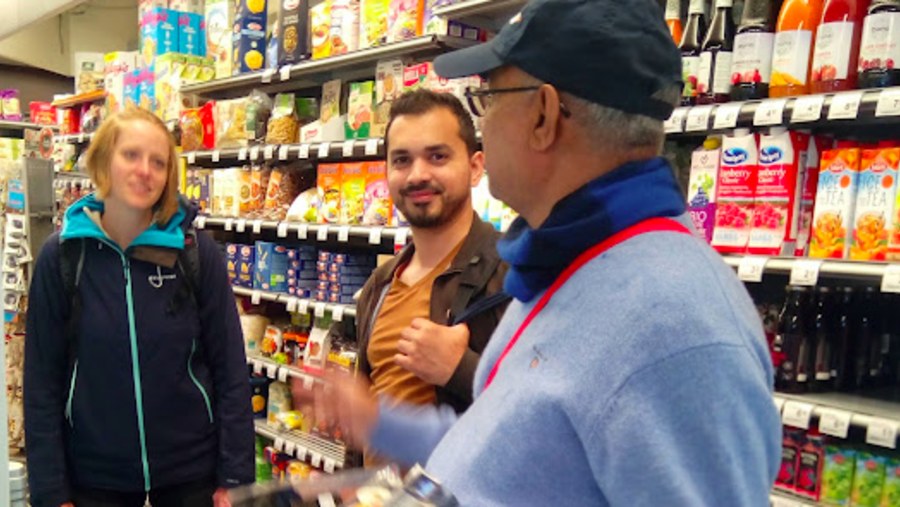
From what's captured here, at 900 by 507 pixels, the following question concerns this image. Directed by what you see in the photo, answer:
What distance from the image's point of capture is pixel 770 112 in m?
2.16

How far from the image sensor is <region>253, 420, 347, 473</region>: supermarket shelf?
3.78 meters

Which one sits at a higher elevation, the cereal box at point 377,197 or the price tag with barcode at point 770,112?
the price tag with barcode at point 770,112

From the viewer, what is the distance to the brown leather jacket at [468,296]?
70.3 inches

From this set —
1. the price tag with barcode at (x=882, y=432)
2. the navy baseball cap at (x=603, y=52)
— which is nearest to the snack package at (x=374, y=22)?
the price tag with barcode at (x=882, y=432)

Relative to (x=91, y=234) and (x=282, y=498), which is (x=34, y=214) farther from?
(x=282, y=498)

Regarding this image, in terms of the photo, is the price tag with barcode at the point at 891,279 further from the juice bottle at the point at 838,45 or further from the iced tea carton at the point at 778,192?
the juice bottle at the point at 838,45

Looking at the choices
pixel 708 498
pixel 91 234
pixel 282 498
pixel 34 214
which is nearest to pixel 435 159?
pixel 91 234

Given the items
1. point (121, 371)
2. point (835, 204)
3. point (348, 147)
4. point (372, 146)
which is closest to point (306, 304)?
point (348, 147)

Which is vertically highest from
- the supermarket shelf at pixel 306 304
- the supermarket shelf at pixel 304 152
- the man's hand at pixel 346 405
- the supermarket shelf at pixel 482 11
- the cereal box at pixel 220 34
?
the cereal box at pixel 220 34

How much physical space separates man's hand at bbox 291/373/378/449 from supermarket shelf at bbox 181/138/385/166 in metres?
2.12

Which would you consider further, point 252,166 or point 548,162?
point 252,166

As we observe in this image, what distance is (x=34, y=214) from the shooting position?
543 cm

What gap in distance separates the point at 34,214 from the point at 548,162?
17.9 feet

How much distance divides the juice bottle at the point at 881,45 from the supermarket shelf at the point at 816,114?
0.31 ft
